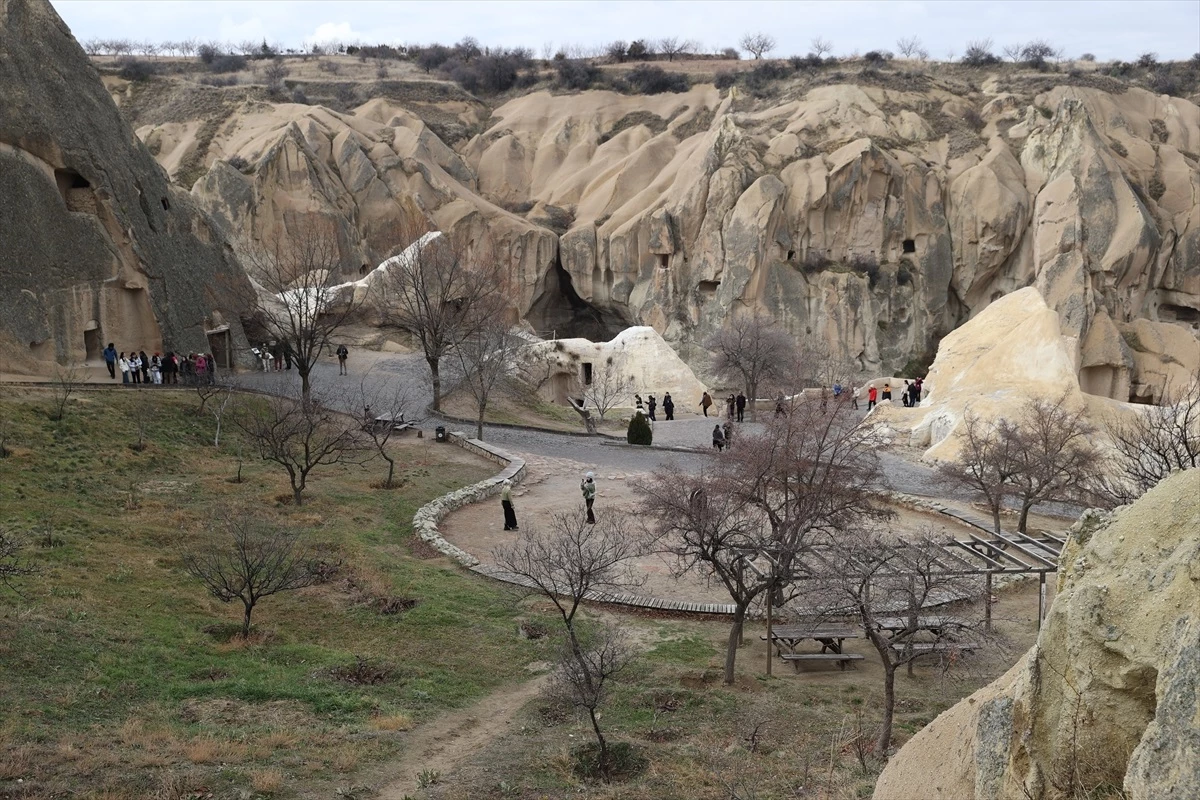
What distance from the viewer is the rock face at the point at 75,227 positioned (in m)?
23.7

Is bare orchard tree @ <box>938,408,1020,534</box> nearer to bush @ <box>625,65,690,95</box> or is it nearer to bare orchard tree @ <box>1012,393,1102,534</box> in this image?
bare orchard tree @ <box>1012,393,1102,534</box>

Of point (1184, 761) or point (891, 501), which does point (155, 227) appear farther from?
point (1184, 761)

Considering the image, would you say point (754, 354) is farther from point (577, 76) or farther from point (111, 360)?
point (577, 76)

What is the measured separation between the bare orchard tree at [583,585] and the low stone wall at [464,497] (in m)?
0.79

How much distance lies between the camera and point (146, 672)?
1027 centimetres

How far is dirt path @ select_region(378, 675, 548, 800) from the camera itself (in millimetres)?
8680

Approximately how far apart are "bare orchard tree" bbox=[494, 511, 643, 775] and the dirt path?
748 millimetres

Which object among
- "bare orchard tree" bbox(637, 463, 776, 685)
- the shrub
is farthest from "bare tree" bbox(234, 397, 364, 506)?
the shrub

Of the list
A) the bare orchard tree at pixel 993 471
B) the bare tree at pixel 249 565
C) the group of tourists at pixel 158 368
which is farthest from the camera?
the group of tourists at pixel 158 368

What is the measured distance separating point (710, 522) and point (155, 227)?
71.2ft

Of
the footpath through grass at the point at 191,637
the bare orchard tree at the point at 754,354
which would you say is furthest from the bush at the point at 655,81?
the footpath through grass at the point at 191,637

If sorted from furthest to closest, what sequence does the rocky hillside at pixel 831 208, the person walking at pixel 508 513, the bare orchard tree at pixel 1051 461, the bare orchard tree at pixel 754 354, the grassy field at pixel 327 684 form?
the rocky hillside at pixel 831 208
the bare orchard tree at pixel 754 354
the person walking at pixel 508 513
the bare orchard tree at pixel 1051 461
the grassy field at pixel 327 684

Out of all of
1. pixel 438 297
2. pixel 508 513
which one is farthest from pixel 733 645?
pixel 438 297

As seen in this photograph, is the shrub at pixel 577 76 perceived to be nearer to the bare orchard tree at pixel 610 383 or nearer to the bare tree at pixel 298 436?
the bare orchard tree at pixel 610 383
